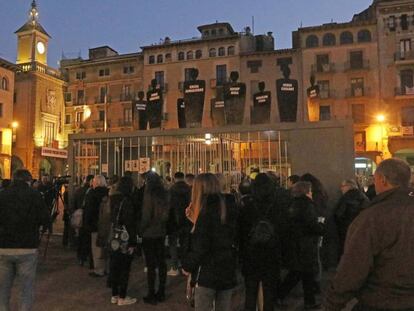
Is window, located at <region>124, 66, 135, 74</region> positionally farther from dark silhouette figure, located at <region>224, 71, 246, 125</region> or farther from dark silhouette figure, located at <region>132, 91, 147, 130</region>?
dark silhouette figure, located at <region>224, 71, 246, 125</region>

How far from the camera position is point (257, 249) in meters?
4.24

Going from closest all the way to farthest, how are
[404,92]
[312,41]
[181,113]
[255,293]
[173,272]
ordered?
[255,293] → [173,272] → [181,113] → [404,92] → [312,41]

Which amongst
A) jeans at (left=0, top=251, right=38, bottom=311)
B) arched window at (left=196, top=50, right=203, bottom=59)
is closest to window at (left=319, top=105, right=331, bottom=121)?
arched window at (left=196, top=50, right=203, bottom=59)

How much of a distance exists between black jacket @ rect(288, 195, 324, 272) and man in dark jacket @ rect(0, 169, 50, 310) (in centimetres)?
282

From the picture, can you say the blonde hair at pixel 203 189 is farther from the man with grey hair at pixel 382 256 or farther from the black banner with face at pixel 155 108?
the black banner with face at pixel 155 108

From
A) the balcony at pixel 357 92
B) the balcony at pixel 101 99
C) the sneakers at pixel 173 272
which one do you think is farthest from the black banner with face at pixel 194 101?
the balcony at pixel 101 99

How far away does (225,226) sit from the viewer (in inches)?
144

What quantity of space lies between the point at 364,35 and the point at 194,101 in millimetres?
28806

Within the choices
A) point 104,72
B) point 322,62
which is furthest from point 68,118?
point 322,62

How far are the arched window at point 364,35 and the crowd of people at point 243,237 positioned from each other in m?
31.6

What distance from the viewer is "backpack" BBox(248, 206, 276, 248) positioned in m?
4.11

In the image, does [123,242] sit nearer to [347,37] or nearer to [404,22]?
[347,37]

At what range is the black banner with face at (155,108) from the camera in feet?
38.4

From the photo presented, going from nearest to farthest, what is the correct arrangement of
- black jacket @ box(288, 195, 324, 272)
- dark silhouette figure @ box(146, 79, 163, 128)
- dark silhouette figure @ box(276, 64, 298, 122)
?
black jacket @ box(288, 195, 324, 272)
dark silhouette figure @ box(276, 64, 298, 122)
dark silhouette figure @ box(146, 79, 163, 128)
